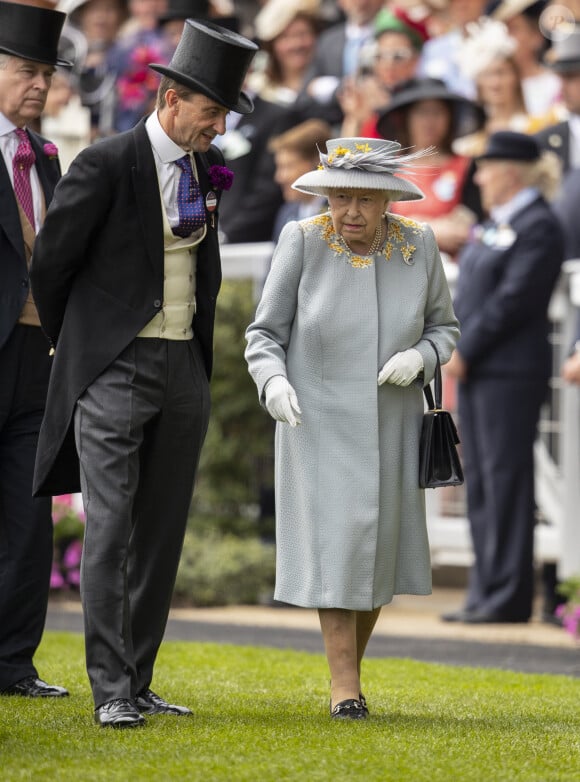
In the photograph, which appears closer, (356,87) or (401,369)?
(401,369)

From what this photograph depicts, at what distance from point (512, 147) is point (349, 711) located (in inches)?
189

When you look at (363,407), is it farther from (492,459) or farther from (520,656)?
(492,459)

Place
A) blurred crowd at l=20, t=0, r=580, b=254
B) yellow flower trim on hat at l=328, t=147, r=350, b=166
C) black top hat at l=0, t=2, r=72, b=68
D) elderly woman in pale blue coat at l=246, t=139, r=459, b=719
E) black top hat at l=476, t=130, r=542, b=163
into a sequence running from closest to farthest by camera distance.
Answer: elderly woman in pale blue coat at l=246, t=139, r=459, b=719
yellow flower trim on hat at l=328, t=147, r=350, b=166
black top hat at l=0, t=2, r=72, b=68
black top hat at l=476, t=130, r=542, b=163
blurred crowd at l=20, t=0, r=580, b=254

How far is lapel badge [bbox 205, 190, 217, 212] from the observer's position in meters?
5.75

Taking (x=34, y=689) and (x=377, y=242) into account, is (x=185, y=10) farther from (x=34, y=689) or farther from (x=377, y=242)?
(x=34, y=689)

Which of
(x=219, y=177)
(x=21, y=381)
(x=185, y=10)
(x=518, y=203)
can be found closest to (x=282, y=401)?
(x=219, y=177)

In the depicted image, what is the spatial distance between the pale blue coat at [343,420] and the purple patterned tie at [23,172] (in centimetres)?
109

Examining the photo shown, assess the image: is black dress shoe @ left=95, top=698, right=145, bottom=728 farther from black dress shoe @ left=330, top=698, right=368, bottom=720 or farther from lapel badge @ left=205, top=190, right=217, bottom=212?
lapel badge @ left=205, top=190, right=217, bottom=212

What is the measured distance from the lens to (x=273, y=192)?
1177 centimetres

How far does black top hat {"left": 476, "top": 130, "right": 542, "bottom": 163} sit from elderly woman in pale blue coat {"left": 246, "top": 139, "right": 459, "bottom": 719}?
390cm

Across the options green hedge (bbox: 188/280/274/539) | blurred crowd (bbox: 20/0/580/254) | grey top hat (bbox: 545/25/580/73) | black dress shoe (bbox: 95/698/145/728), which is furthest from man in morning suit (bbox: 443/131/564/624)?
Answer: black dress shoe (bbox: 95/698/145/728)

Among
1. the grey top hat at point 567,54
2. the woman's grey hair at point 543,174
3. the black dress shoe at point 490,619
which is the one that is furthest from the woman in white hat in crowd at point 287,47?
the black dress shoe at point 490,619

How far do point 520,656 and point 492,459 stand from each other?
1.71 metres

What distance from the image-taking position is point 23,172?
6379 millimetres
